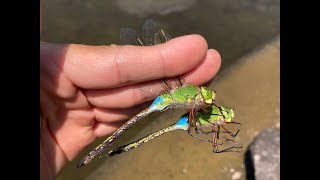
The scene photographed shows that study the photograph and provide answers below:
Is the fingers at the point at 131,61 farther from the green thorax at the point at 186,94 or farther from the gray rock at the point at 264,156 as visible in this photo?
the gray rock at the point at 264,156

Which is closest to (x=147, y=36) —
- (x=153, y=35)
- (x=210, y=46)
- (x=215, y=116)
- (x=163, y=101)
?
(x=153, y=35)

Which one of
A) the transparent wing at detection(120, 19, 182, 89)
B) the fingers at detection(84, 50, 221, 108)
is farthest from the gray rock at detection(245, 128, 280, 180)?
the transparent wing at detection(120, 19, 182, 89)

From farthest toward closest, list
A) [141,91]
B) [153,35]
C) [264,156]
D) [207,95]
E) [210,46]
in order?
[210,46] → [264,156] → [153,35] → [141,91] → [207,95]

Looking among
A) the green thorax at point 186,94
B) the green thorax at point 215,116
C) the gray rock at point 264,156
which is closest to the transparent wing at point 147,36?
the green thorax at point 186,94

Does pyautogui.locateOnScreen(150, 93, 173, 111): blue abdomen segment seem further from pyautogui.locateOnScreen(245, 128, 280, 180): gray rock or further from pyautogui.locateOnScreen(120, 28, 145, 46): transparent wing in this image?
pyautogui.locateOnScreen(245, 128, 280, 180): gray rock

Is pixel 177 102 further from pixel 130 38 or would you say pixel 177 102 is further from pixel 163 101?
A: pixel 130 38
